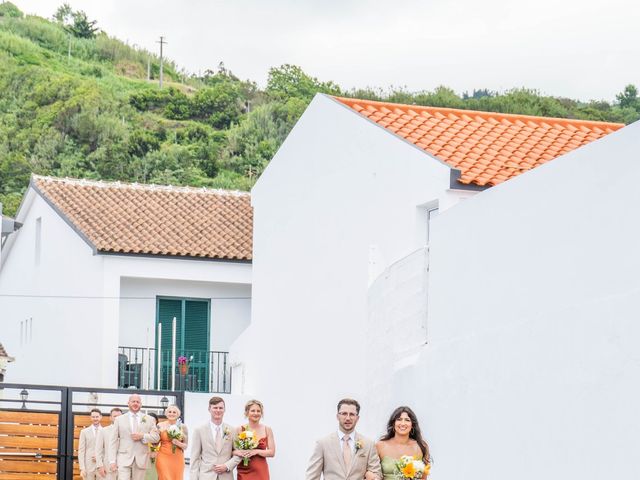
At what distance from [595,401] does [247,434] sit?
233 inches

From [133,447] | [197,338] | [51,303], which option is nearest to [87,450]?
[133,447]

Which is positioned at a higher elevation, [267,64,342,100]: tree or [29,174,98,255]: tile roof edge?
[267,64,342,100]: tree

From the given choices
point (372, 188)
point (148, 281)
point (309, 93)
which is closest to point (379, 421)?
point (372, 188)

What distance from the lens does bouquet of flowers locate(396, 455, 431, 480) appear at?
15.0 metres

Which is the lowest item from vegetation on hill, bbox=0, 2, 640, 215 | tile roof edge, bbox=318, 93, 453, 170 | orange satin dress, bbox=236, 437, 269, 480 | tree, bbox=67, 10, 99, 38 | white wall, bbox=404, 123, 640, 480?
orange satin dress, bbox=236, 437, 269, 480

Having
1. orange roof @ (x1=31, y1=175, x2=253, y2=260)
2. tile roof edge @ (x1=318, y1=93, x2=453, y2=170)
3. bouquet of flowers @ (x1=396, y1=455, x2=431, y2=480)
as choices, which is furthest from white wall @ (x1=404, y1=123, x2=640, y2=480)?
orange roof @ (x1=31, y1=175, x2=253, y2=260)

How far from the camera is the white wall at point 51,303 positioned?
37.4 m

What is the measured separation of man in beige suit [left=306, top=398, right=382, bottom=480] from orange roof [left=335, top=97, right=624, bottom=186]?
7.58 m

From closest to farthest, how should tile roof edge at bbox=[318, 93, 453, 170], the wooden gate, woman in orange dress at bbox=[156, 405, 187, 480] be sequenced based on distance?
woman in orange dress at bbox=[156, 405, 187, 480]
tile roof edge at bbox=[318, 93, 453, 170]
the wooden gate

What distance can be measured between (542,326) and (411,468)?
198cm

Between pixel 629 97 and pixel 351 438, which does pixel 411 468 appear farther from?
pixel 629 97

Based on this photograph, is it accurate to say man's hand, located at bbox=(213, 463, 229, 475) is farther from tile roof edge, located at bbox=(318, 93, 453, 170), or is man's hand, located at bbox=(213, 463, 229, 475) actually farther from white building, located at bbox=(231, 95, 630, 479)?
tile roof edge, located at bbox=(318, 93, 453, 170)

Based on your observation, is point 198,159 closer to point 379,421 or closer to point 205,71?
point 205,71

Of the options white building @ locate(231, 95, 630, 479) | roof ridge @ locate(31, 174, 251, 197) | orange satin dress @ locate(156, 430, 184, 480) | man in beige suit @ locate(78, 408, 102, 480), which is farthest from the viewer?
roof ridge @ locate(31, 174, 251, 197)
